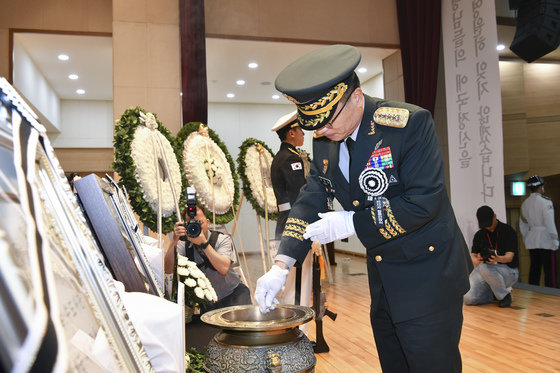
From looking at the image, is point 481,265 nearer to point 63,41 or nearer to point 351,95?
point 351,95

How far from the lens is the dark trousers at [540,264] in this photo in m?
5.58

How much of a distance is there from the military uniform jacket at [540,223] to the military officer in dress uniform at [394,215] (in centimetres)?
483

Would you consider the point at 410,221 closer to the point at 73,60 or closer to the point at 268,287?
the point at 268,287

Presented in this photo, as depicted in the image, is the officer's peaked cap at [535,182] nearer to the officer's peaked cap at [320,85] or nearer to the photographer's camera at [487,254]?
the photographer's camera at [487,254]

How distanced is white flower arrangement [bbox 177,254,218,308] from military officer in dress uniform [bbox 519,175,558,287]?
4.82 metres

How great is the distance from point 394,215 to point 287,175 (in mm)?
2065

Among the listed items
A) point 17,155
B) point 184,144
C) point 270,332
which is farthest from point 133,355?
point 184,144

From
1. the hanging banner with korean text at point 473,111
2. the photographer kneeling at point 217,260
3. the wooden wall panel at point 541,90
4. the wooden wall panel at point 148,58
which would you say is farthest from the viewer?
the wooden wall panel at point 541,90

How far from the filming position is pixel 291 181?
3254 millimetres

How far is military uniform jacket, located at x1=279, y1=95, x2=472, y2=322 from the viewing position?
4.03 ft

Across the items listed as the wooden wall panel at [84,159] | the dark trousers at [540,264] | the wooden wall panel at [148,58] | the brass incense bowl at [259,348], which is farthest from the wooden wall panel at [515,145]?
the wooden wall panel at [84,159]

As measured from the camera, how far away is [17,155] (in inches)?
14.7

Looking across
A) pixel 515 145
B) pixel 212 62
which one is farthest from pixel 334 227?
pixel 212 62

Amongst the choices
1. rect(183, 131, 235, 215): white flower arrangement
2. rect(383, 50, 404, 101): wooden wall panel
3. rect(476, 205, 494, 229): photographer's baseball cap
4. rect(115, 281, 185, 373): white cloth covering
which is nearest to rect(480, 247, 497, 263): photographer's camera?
rect(476, 205, 494, 229): photographer's baseball cap
